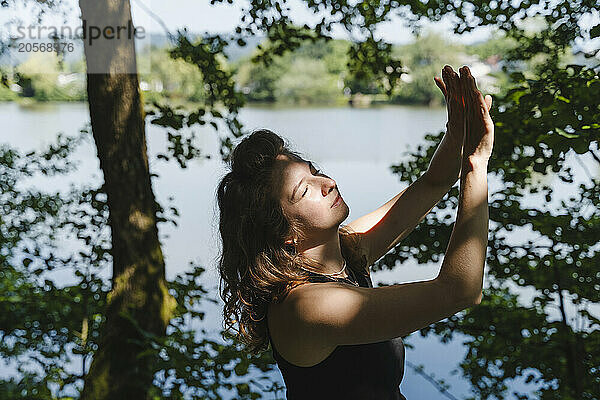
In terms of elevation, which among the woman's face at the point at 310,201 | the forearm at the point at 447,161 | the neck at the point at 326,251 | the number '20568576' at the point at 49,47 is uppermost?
the number '20568576' at the point at 49,47

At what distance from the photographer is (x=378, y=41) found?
2385mm

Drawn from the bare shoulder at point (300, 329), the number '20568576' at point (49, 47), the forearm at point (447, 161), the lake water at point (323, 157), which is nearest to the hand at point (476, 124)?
the forearm at point (447, 161)

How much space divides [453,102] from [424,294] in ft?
1.31

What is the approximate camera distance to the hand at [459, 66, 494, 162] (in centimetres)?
95

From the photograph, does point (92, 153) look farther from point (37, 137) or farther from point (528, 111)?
point (528, 111)

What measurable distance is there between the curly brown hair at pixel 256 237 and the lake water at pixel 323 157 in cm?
260

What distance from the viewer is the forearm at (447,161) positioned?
1.23 m

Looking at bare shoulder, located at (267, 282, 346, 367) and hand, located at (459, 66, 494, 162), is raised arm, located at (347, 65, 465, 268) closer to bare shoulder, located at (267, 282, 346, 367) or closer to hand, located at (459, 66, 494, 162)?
hand, located at (459, 66, 494, 162)

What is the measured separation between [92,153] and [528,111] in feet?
9.94

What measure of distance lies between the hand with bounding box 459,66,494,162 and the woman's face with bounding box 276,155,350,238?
26cm

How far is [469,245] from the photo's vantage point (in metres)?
0.89

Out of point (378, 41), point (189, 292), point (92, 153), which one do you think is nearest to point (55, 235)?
point (92, 153)

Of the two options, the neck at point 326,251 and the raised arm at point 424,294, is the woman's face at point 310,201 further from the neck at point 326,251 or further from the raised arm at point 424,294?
the raised arm at point 424,294

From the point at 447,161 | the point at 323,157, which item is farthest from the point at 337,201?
the point at 323,157
